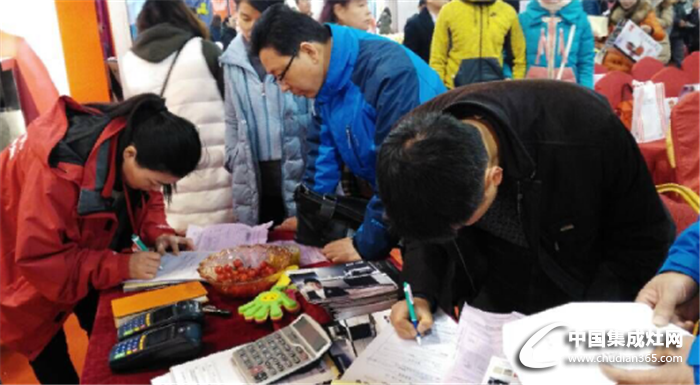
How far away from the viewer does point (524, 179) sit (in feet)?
3.63

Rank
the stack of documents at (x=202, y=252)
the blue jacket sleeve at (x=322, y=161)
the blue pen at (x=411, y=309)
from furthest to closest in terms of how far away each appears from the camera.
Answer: the blue jacket sleeve at (x=322, y=161)
the stack of documents at (x=202, y=252)
the blue pen at (x=411, y=309)

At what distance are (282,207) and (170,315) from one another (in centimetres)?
116

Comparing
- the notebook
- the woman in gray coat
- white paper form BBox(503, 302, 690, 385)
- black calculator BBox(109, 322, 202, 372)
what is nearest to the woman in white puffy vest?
the woman in gray coat

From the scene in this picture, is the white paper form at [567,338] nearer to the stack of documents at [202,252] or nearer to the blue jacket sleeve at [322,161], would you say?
the stack of documents at [202,252]

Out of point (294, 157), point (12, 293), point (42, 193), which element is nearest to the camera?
point (42, 193)

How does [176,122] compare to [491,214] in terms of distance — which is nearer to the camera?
[491,214]

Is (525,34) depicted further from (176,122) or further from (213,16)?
(176,122)

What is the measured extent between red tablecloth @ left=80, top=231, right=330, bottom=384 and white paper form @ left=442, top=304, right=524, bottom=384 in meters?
0.32

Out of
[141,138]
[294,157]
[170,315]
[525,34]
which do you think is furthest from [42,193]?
[525,34]

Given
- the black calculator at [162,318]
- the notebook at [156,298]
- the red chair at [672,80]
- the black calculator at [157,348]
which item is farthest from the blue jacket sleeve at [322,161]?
the red chair at [672,80]

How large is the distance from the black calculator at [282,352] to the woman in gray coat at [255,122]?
3.45 ft

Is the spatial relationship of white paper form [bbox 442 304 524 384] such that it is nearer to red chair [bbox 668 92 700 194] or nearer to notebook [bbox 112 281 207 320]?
notebook [bbox 112 281 207 320]

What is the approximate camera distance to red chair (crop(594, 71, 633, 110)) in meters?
3.24

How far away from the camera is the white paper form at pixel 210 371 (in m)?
1.04
